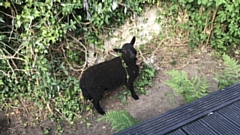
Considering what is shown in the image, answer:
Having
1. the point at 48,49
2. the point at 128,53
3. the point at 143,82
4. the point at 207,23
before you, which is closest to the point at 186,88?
the point at 128,53

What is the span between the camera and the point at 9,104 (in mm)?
3385

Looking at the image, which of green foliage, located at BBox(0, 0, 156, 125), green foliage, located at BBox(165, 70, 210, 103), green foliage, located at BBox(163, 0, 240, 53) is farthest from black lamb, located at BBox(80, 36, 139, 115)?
green foliage, located at BBox(163, 0, 240, 53)

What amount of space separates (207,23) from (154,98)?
2.02 meters

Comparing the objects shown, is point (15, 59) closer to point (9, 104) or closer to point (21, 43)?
point (21, 43)

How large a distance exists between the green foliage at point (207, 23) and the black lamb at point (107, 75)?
1717 millimetres

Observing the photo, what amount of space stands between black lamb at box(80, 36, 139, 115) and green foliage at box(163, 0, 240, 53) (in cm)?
172

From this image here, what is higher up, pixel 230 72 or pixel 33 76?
pixel 230 72

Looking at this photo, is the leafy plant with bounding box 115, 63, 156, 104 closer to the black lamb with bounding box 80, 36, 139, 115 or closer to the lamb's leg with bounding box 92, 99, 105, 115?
the black lamb with bounding box 80, 36, 139, 115

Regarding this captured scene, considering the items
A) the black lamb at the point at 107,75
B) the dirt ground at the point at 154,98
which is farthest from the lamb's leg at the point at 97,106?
the dirt ground at the point at 154,98

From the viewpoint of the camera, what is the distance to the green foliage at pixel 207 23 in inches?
156

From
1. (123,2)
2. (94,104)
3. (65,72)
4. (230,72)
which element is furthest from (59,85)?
(230,72)

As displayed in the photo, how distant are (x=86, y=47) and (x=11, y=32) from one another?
1215 millimetres

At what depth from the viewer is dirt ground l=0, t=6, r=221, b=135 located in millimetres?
3219

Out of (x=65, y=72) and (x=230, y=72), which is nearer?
(x=230, y=72)
